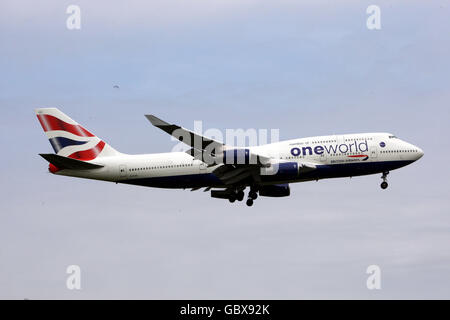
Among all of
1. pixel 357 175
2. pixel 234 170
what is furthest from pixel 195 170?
pixel 357 175

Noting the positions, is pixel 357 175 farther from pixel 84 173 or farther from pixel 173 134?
pixel 84 173

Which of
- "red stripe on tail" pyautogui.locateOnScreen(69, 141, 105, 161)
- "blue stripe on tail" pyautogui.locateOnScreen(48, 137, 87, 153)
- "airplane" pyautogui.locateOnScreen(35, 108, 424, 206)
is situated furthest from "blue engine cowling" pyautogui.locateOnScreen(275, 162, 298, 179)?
"blue stripe on tail" pyautogui.locateOnScreen(48, 137, 87, 153)

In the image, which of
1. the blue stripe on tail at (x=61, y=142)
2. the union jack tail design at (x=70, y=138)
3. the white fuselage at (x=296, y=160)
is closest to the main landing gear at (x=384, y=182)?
the white fuselage at (x=296, y=160)

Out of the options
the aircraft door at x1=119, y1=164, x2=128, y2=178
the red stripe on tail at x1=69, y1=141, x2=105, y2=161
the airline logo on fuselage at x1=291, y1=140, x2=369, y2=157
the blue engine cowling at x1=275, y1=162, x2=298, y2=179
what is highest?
the red stripe on tail at x1=69, y1=141, x2=105, y2=161

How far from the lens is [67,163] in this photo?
64.5 metres

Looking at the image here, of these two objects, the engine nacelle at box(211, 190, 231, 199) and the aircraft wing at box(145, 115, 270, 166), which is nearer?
the aircraft wing at box(145, 115, 270, 166)

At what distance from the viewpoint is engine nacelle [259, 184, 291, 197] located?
69375mm

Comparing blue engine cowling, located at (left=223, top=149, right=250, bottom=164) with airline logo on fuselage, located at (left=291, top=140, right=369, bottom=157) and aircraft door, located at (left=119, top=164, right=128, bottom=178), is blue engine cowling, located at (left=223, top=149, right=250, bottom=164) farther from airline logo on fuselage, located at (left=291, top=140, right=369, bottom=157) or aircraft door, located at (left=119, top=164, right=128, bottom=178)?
aircraft door, located at (left=119, top=164, right=128, bottom=178)

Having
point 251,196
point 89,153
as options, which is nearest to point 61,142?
point 89,153

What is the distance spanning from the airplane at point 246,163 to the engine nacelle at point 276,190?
339cm

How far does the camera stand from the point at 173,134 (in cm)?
5759

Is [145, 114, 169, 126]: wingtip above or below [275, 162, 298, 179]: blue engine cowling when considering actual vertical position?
above

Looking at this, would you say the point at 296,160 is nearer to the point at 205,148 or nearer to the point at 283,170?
the point at 283,170

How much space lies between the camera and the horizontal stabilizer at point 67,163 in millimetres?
63278
